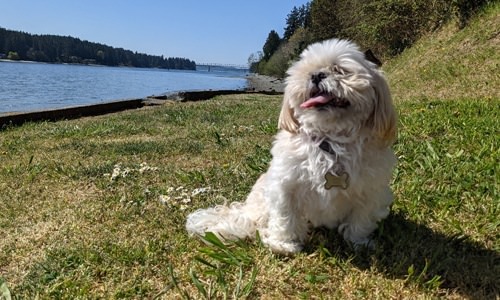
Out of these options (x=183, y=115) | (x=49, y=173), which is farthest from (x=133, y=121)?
(x=49, y=173)

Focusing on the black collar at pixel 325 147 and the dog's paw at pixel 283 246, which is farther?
the dog's paw at pixel 283 246

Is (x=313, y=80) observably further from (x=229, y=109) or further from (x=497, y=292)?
(x=229, y=109)

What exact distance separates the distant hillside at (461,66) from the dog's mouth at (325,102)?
5.64 metres

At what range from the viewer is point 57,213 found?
360 cm

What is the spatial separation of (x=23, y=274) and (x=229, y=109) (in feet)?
28.6

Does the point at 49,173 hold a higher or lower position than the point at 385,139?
lower

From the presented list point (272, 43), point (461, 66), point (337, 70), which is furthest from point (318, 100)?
point (272, 43)

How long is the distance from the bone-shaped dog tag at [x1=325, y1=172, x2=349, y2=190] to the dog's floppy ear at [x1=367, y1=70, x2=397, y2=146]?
12.2 inches

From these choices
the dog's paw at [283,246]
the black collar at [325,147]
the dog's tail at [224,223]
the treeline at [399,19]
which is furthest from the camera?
the treeline at [399,19]

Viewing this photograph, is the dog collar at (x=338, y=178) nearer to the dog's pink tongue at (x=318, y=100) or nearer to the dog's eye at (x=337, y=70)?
the dog's pink tongue at (x=318, y=100)

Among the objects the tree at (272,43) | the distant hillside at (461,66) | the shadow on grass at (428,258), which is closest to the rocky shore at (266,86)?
the distant hillside at (461,66)

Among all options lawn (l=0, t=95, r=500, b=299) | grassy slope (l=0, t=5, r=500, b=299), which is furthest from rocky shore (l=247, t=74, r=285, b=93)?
lawn (l=0, t=95, r=500, b=299)

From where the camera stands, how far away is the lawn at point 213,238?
2459mm

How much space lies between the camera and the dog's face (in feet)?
8.11
